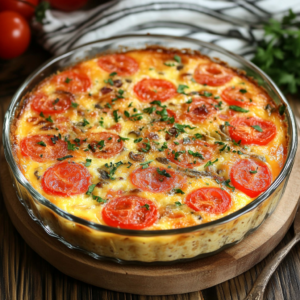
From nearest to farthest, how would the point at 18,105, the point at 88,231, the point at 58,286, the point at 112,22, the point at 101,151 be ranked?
the point at 88,231 < the point at 58,286 < the point at 101,151 < the point at 18,105 < the point at 112,22

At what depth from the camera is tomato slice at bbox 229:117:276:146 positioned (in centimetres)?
320

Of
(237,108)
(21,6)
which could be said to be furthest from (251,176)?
(21,6)

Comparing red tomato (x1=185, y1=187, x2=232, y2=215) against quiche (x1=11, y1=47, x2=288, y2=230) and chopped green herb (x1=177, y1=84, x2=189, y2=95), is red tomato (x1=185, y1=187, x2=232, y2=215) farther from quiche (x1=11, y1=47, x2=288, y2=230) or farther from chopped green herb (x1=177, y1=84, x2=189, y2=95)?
chopped green herb (x1=177, y1=84, x2=189, y2=95)

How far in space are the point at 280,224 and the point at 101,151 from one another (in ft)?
4.56

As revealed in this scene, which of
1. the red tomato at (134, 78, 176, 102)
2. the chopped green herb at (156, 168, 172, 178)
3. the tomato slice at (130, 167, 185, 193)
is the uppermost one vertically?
the red tomato at (134, 78, 176, 102)

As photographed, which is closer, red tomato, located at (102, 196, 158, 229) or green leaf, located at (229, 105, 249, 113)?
red tomato, located at (102, 196, 158, 229)

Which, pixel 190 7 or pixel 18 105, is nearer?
pixel 18 105

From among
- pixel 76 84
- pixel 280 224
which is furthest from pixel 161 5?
pixel 280 224

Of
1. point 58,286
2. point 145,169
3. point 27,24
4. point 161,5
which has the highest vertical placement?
point 161,5

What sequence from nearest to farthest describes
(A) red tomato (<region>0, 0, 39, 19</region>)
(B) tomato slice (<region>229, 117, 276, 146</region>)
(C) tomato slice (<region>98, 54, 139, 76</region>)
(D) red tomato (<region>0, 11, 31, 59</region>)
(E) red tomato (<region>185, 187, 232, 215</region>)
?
(E) red tomato (<region>185, 187, 232, 215</region>) → (B) tomato slice (<region>229, 117, 276, 146</region>) → (C) tomato slice (<region>98, 54, 139, 76</region>) → (D) red tomato (<region>0, 11, 31, 59</region>) → (A) red tomato (<region>0, 0, 39, 19</region>)

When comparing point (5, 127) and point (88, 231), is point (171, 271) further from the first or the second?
point (5, 127)

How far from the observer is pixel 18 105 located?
11.4ft

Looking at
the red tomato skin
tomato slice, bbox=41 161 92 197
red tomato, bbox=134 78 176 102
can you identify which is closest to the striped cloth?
the red tomato skin

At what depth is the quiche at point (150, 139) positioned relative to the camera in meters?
2.77
